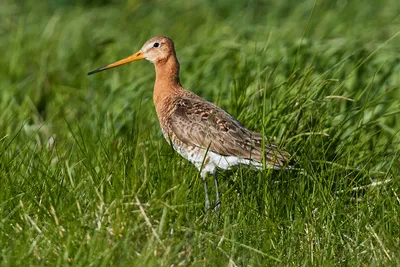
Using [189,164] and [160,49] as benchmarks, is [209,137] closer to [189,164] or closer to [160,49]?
[189,164]

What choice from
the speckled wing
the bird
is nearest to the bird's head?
the bird

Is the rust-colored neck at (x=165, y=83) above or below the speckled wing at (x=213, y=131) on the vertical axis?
above

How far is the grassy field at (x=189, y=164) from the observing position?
183 inches

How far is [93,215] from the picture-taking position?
4.73 meters

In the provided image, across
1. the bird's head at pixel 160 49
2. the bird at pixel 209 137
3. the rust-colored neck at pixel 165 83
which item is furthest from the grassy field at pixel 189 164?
the bird's head at pixel 160 49

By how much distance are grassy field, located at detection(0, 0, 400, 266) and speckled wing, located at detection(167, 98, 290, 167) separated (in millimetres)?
155

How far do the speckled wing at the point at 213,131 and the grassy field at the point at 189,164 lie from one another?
16 centimetres

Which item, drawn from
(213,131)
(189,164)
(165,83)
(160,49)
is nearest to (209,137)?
(213,131)

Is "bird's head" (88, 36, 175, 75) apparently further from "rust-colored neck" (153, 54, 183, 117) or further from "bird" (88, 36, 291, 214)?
"bird" (88, 36, 291, 214)

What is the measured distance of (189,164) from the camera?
6.13 m

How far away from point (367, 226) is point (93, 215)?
1.54 meters


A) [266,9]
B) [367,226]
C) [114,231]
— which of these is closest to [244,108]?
[367,226]

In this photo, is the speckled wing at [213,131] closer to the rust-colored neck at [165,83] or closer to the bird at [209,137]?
the bird at [209,137]

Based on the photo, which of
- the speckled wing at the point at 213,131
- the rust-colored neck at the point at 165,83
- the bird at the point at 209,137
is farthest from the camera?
the rust-colored neck at the point at 165,83
